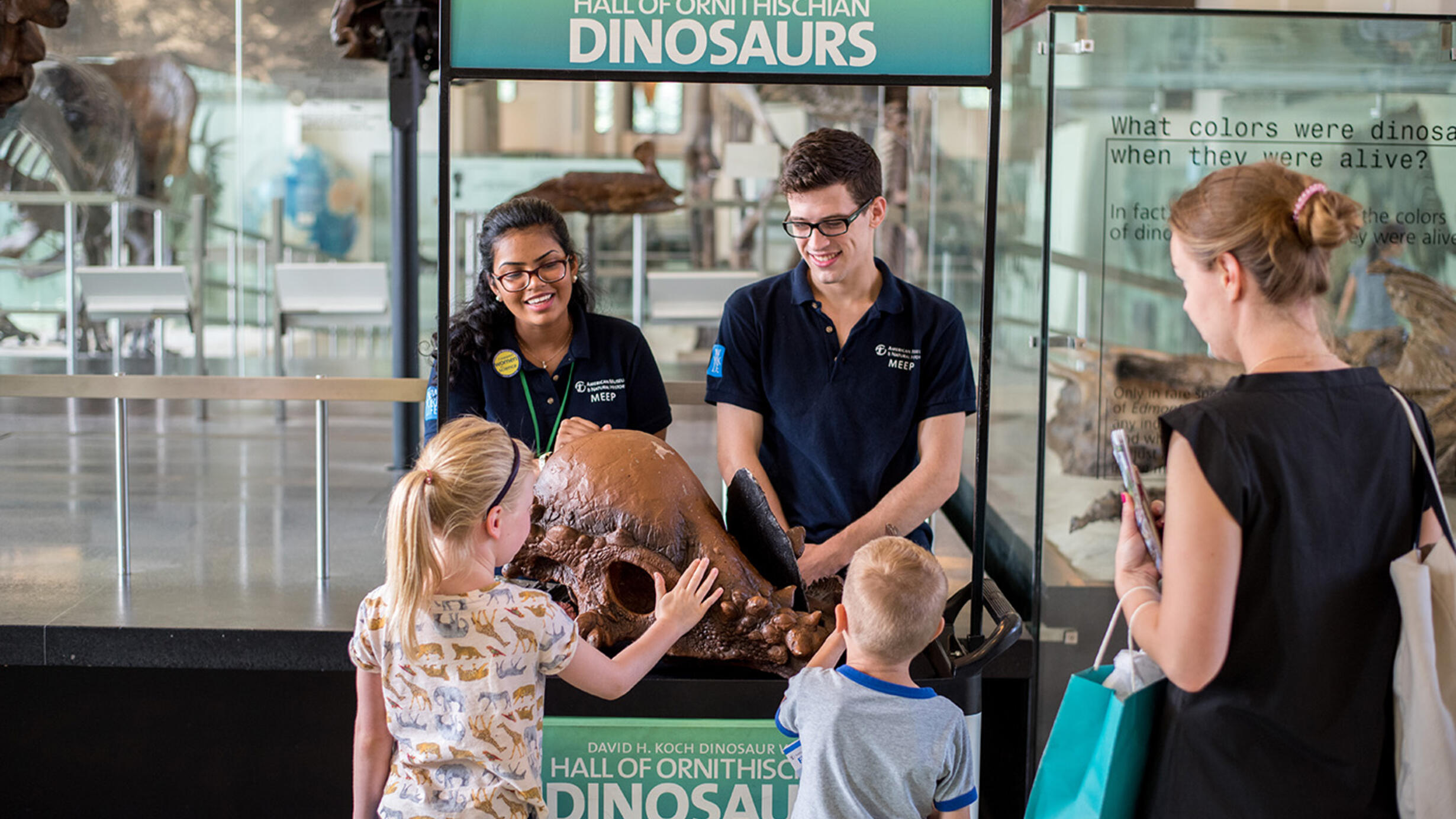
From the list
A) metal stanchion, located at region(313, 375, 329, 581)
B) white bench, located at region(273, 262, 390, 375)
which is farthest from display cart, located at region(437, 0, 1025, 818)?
white bench, located at region(273, 262, 390, 375)

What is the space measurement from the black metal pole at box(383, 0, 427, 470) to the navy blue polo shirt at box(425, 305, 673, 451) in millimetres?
2955

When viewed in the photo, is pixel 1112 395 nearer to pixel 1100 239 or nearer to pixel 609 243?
pixel 1100 239

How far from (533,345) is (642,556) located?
25.3 inches

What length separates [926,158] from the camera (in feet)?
23.6

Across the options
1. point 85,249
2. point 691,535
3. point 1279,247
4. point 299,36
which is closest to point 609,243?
point 299,36

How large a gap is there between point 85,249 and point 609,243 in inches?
140

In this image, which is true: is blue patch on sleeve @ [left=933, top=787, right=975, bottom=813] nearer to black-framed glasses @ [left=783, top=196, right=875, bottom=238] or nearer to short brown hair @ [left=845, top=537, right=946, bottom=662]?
short brown hair @ [left=845, top=537, right=946, bottom=662]

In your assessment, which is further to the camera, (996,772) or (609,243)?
(609,243)

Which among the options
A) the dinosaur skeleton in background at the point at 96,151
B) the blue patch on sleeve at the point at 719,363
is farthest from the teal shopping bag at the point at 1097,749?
the dinosaur skeleton in background at the point at 96,151

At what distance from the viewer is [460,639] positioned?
1.63 meters

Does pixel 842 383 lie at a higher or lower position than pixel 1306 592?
higher

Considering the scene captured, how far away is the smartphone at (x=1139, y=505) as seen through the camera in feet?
4.87

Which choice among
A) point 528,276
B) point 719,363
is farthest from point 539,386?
point 719,363

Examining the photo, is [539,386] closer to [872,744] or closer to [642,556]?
[642,556]
